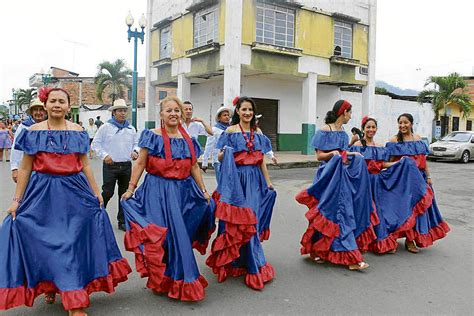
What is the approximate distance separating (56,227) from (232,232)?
63.5 inches

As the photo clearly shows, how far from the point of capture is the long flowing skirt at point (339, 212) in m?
5.03

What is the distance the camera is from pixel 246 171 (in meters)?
4.67

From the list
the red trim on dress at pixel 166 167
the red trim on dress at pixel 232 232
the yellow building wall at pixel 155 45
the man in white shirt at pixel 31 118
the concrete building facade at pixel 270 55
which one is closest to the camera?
the red trim on dress at pixel 166 167

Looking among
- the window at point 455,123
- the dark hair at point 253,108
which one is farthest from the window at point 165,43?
the window at point 455,123

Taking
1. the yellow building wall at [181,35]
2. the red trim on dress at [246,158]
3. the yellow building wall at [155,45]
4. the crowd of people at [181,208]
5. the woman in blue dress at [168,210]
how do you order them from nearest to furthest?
the crowd of people at [181,208]
the woman in blue dress at [168,210]
the red trim on dress at [246,158]
the yellow building wall at [181,35]
the yellow building wall at [155,45]

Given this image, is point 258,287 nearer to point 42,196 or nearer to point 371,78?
point 42,196

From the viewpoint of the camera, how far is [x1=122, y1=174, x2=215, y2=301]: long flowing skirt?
3904 millimetres

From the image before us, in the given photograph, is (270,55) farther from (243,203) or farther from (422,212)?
(243,203)

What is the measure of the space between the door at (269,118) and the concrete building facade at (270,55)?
0.05m

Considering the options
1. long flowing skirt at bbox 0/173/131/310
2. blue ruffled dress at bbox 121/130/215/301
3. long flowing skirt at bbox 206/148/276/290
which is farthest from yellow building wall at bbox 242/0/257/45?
long flowing skirt at bbox 0/173/131/310

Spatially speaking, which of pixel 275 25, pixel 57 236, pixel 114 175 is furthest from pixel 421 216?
pixel 275 25

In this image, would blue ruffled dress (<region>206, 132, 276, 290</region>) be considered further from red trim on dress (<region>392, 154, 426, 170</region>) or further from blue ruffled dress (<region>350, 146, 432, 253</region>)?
red trim on dress (<region>392, 154, 426, 170</region>)

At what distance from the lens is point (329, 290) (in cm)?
440

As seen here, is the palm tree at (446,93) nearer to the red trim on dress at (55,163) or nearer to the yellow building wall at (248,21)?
the yellow building wall at (248,21)
